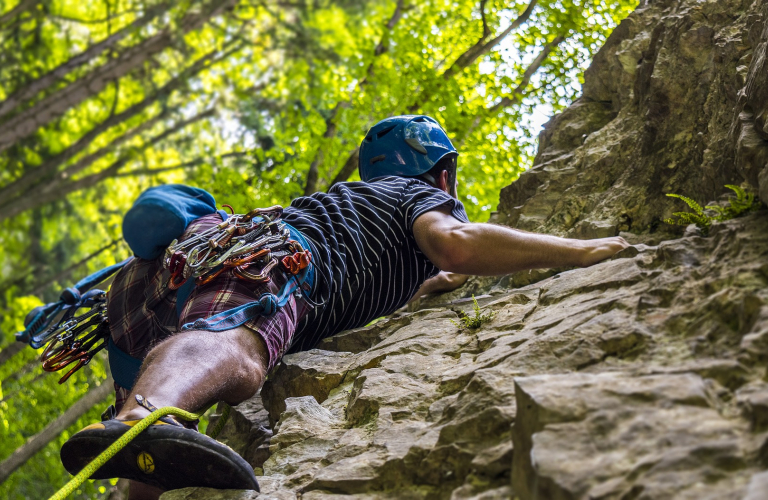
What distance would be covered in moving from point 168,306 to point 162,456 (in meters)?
1.33

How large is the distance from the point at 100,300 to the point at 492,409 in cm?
292

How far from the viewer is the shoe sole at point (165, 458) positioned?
2215mm

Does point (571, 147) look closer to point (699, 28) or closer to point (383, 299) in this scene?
point (699, 28)

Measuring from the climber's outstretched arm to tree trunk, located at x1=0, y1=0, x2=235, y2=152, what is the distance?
342 inches

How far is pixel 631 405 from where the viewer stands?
1.72 m

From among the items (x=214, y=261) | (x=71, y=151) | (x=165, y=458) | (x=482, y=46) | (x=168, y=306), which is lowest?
(x=165, y=458)

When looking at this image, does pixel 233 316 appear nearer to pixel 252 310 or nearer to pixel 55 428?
pixel 252 310

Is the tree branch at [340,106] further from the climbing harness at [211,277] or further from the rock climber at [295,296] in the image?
the climbing harness at [211,277]

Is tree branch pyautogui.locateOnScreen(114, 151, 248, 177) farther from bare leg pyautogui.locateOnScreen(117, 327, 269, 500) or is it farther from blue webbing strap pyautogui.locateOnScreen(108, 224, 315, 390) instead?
bare leg pyautogui.locateOnScreen(117, 327, 269, 500)

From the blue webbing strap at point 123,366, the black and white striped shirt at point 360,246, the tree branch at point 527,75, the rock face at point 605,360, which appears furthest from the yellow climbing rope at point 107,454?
the tree branch at point 527,75

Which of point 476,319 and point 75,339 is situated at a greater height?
point 75,339

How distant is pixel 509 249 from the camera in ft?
11.3

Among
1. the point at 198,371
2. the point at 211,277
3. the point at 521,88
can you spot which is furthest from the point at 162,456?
the point at 521,88

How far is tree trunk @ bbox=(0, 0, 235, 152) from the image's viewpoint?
10023mm
